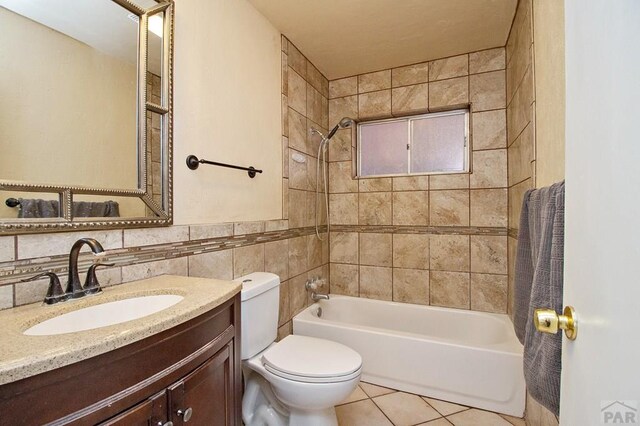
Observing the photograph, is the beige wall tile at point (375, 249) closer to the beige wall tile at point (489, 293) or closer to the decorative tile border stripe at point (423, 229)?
the decorative tile border stripe at point (423, 229)

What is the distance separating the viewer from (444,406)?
5.95 ft

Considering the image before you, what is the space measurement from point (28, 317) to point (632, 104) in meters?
1.24

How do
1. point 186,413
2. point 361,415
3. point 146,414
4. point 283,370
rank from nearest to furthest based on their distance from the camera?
point 146,414 → point 186,413 → point 283,370 → point 361,415

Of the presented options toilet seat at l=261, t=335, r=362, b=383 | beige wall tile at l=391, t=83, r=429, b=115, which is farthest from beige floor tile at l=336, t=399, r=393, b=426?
beige wall tile at l=391, t=83, r=429, b=115

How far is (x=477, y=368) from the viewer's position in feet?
5.80

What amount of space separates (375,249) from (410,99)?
1.35 meters

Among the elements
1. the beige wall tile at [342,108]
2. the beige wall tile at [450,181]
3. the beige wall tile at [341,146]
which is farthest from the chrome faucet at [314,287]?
the beige wall tile at [342,108]

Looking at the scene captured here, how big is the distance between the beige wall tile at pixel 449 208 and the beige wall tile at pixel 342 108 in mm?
1050

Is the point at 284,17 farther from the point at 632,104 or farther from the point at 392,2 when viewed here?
the point at 632,104

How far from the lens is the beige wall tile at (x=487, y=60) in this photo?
2.26m

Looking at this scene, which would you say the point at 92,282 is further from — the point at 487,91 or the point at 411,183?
the point at 487,91

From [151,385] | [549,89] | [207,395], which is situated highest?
[549,89]

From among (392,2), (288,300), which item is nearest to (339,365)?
(288,300)

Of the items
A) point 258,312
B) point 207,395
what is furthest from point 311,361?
point 207,395
